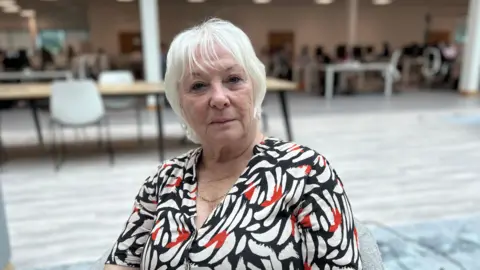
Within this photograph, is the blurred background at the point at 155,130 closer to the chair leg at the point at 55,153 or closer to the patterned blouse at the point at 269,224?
the chair leg at the point at 55,153

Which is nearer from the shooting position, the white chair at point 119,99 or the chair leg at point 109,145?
the chair leg at point 109,145

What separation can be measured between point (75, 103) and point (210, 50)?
3.39m

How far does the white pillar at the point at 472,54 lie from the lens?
29.8 feet

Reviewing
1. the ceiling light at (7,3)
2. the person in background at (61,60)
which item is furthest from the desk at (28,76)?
the ceiling light at (7,3)

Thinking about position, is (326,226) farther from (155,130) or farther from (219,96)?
(155,130)

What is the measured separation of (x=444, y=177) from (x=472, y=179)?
8.9 inches

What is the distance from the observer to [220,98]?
1.03m

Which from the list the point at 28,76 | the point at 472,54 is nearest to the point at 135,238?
the point at 28,76

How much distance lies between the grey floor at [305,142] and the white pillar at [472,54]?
3.05 m

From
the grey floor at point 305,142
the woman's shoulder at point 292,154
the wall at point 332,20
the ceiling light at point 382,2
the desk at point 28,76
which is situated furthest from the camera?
the wall at point 332,20

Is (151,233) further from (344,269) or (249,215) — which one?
(344,269)

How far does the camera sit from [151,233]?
42.3 inches

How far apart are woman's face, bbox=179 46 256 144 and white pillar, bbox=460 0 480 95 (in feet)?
32.4

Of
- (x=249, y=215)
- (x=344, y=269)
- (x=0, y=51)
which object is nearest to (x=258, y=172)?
(x=249, y=215)
